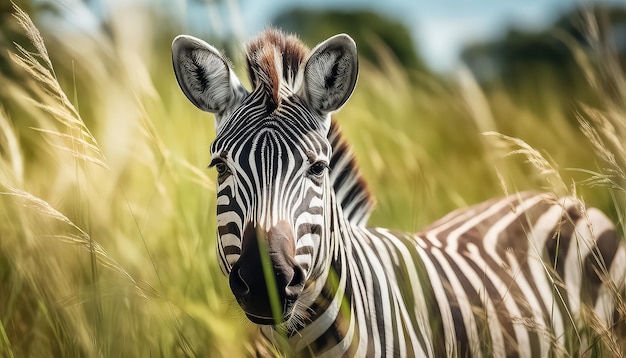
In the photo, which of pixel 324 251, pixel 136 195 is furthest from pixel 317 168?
pixel 136 195

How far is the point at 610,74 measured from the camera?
320 cm

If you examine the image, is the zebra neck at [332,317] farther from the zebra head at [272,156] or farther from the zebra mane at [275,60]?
A: the zebra mane at [275,60]

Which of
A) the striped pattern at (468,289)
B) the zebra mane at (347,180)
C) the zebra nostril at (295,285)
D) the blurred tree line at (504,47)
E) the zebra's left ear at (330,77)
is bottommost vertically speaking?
the striped pattern at (468,289)

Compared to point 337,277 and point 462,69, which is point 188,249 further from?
point 462,69

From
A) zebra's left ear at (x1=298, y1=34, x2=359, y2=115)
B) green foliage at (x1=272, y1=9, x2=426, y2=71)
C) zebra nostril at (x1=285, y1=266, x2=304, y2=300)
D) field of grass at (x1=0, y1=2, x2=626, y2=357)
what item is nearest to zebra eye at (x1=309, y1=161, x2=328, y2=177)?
zebra's left ear at (x1=298, y1=34, x2=359, y2=115)

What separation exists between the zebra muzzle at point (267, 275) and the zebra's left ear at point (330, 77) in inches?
22.1

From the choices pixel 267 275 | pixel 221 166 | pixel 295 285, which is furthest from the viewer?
pixel 221 166

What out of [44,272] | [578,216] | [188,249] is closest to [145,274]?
[188,249]

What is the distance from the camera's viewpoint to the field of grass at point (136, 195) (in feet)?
8.79

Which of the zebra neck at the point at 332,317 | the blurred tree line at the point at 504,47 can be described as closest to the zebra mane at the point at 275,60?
the zebra neck at the point at 332,317

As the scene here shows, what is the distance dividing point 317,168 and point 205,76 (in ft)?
2.00

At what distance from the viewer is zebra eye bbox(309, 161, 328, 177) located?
8.01 feet

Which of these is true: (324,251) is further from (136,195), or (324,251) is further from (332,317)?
(136,195)

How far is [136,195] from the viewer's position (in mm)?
4645
